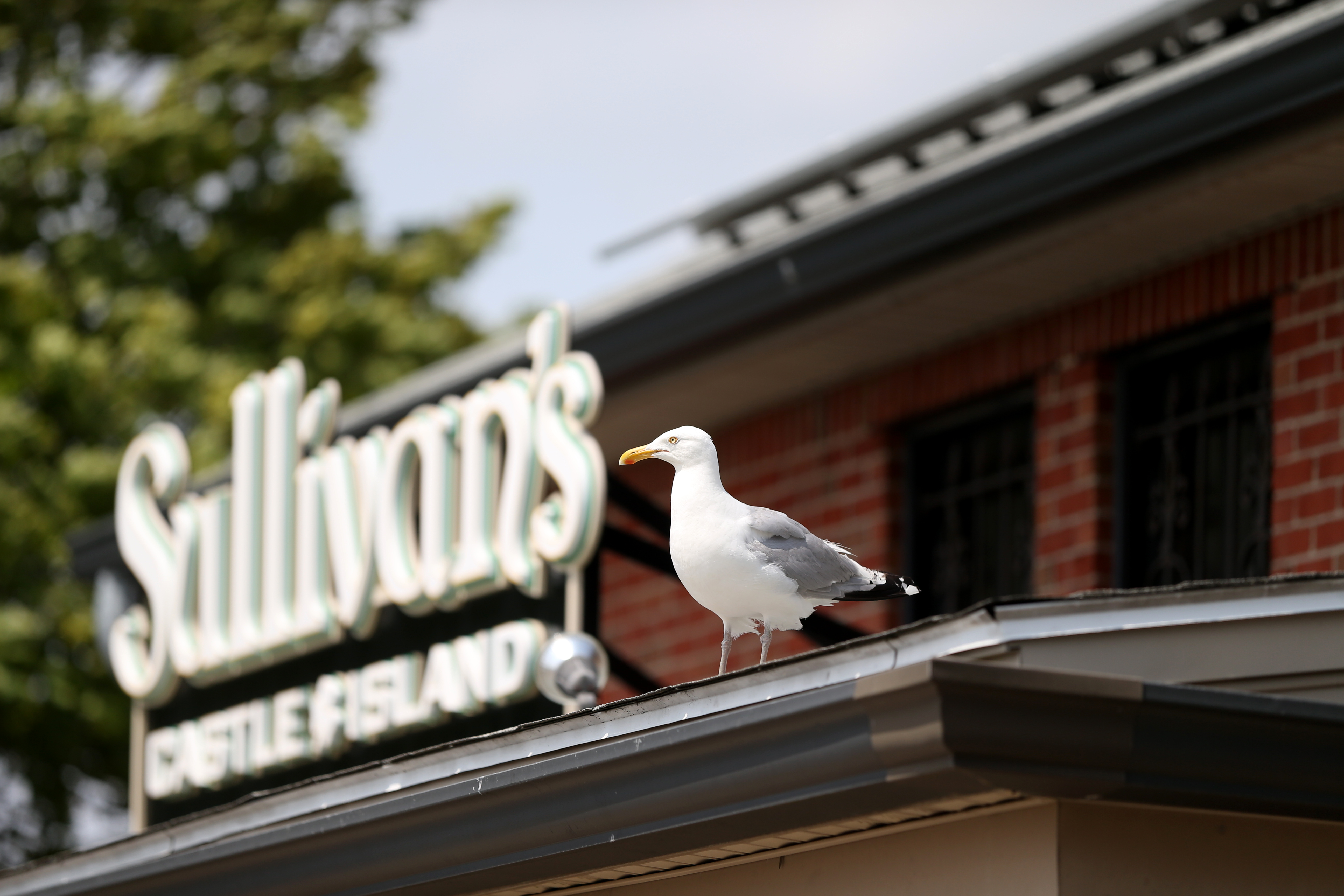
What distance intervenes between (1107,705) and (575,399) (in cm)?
604

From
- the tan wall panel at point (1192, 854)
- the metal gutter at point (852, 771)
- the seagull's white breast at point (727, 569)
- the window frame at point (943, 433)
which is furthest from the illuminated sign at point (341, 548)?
the tan wall panel at point (1192, 854)

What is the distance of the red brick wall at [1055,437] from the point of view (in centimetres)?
858

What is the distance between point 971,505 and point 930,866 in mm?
5176

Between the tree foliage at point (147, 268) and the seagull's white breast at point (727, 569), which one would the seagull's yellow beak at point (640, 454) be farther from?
A: the tree foliage at point (147, 268)

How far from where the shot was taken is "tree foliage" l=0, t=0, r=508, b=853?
19844 millimetres

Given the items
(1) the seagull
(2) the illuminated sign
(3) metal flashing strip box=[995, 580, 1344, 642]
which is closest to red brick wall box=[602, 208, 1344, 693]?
(2) the illuminated sign

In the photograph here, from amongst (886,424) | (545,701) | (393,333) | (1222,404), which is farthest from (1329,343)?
(393,333)

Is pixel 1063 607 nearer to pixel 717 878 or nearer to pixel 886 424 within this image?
pixel 717 878

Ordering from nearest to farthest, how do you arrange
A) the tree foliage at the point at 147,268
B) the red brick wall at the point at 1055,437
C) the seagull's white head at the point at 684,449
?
the seagull's white head at the point at 684,449, the red brick wall at the point at 1055,437, the tree foliage at the point at 147,268

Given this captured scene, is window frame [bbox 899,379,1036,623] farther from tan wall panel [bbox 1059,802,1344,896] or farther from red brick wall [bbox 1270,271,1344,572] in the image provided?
tan wall panel [bbox 1059,802,1344,896]

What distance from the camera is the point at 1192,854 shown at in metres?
5.17

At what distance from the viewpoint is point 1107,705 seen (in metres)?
4.61

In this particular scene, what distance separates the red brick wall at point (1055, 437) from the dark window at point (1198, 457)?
0.12 metres

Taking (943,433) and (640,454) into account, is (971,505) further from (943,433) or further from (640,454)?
(640,454)
